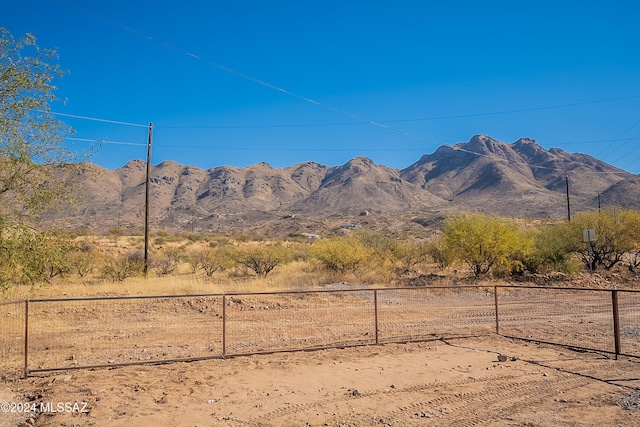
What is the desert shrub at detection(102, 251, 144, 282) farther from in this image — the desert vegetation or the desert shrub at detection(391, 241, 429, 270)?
the desert shrub at detection(391, 241, 429, 270)

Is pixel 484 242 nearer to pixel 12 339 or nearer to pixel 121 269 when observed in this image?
pixel 121 269

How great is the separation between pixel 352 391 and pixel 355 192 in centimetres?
12465

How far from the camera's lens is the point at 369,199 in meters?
127

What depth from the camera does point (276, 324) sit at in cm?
Result: 1669

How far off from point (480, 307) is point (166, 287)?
14636 millimetres

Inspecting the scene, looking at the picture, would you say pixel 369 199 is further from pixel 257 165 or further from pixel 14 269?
pixel 14 269

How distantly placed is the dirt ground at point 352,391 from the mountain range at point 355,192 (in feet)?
251

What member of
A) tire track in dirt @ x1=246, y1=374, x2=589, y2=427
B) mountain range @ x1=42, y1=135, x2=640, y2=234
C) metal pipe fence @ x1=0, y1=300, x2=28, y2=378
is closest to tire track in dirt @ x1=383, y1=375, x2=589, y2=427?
tire track in dirt @ x1=246, y1=374, x2=589, y2=427

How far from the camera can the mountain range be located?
4028 inches

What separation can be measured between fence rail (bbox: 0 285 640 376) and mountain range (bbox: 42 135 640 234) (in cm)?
6736

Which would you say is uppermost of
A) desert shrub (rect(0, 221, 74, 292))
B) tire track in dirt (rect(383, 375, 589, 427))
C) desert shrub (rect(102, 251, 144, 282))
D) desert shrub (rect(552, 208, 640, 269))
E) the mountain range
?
the mountain range

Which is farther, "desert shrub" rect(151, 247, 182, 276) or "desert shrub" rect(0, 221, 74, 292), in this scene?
"desert shrub" rect(151, 247, 182, 276)

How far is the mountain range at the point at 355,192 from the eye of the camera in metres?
102

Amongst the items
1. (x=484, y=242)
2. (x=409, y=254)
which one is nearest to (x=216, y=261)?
(x=409, y=254)
